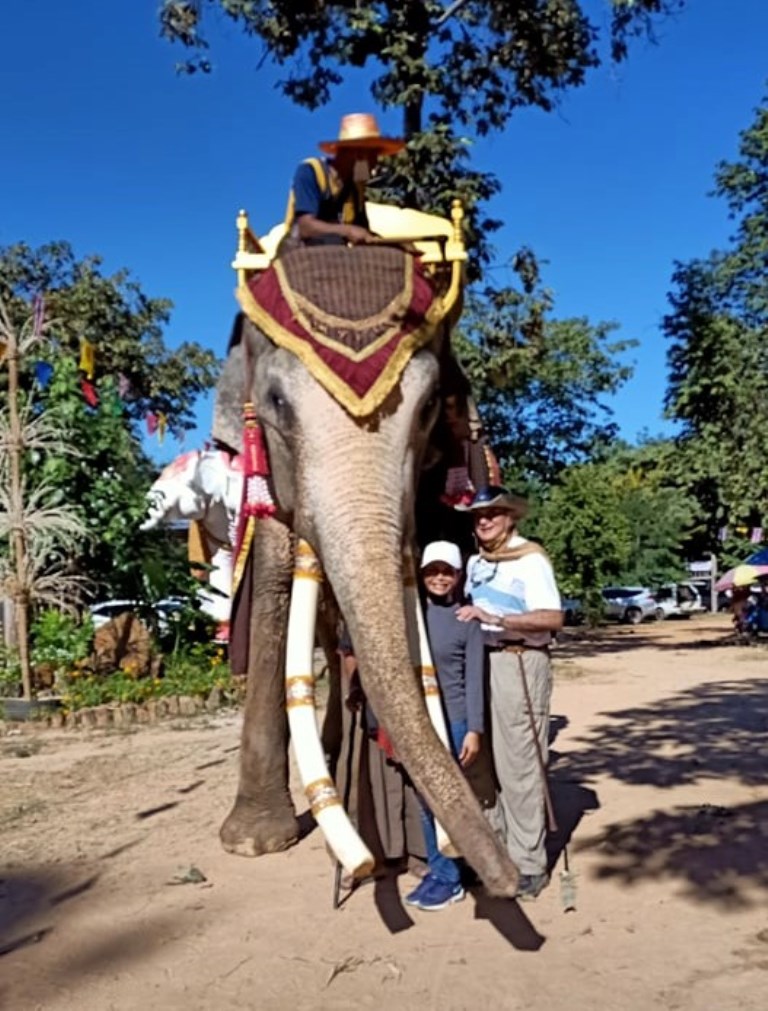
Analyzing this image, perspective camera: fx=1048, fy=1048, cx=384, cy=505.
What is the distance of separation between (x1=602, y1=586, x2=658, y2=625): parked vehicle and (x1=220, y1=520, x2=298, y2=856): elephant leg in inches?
1260

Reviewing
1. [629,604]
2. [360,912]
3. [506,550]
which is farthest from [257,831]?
[629,604]

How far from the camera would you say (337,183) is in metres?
4.99

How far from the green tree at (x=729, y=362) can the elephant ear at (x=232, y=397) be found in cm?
1526

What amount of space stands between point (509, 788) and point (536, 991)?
1183 mm

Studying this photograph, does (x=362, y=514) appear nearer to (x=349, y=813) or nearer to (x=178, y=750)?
(x=349, y=813)

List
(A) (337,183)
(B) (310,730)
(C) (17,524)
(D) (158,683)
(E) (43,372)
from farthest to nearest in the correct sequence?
(E) (43,372) < (D) (158,683) < (C) (17,524) < (A) (337,183) < (B) (310,730)

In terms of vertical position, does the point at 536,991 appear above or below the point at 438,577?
below

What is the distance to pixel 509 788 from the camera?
4.64 m

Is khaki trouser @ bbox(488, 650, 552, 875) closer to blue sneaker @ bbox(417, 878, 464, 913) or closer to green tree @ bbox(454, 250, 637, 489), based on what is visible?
blue sneaker @ bbox(417, 878, 464, 913)

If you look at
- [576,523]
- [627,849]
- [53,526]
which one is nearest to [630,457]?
[576,523]

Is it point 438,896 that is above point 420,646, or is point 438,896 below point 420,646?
below

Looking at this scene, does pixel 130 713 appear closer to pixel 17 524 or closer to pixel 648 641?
pixel 17 524

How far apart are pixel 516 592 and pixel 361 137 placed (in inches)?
87.6

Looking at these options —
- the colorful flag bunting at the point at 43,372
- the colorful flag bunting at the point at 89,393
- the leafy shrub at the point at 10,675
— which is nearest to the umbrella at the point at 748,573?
the colorful flag bunting at the point at 89,393
